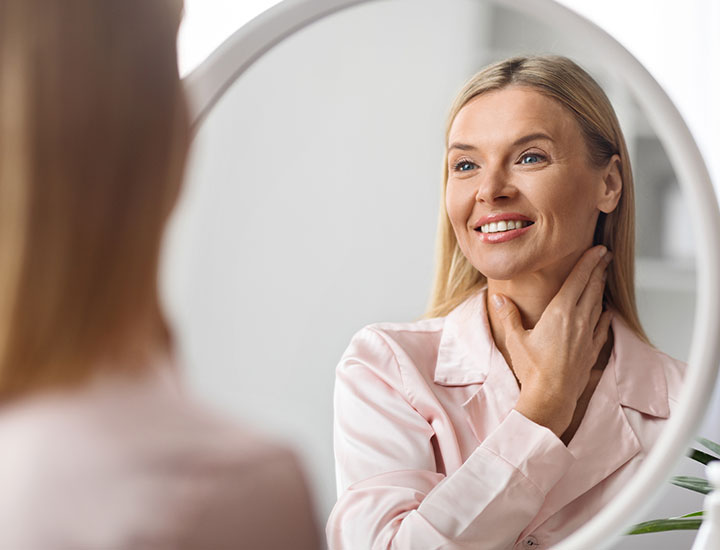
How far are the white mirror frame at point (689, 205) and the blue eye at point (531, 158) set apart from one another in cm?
9

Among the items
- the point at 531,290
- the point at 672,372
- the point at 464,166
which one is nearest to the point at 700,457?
the point at 672,372

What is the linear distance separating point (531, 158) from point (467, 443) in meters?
0.23

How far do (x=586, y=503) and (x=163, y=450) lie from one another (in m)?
0.34

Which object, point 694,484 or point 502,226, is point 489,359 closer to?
point 502,226

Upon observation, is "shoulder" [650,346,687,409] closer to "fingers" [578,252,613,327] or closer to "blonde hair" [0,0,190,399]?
"fingers" [578,252,613,327]

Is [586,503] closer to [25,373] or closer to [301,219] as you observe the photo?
[301,219]

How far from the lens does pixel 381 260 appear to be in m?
0.65

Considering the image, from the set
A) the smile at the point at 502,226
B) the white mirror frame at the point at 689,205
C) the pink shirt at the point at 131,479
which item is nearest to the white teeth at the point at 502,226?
the smile at the point at 502,226

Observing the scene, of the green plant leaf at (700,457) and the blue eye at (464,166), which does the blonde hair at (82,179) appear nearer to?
the blue eye at (464,166)

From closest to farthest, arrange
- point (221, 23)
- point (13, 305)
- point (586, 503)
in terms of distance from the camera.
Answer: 1. point (13, 305)
2. point (586, 503)
3. point (221, 23)

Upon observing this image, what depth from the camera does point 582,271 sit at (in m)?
0.63

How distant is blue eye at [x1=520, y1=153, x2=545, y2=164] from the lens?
0.62 meters

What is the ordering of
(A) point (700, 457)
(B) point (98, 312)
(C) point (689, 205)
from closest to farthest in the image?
(B) point (98, 312) → (C) point (689, 205) → (A) point (700, 457)

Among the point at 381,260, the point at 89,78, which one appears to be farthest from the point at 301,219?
the point at 89,78
